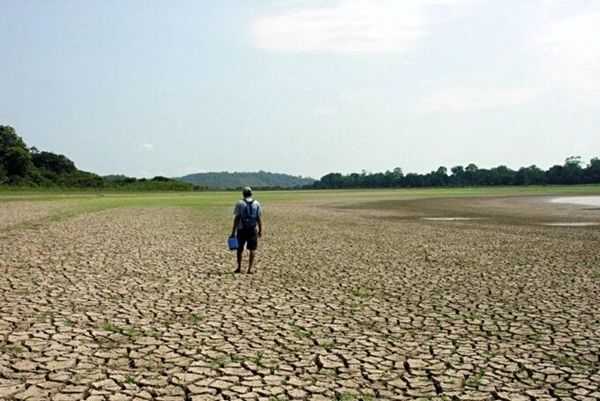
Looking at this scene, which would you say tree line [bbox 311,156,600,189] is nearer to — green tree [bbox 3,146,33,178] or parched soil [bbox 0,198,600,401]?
green tree [bbox 3,146,33,178]

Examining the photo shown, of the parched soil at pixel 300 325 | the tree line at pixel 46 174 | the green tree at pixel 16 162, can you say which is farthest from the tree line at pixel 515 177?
the parched soil at pixel 300 325

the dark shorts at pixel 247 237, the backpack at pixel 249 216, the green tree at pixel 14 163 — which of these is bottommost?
the dark shorts at pixel 247 237

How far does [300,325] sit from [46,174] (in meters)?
128

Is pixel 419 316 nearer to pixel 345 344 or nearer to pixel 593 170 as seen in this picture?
pixel 345 344

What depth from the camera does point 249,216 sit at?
14.2 meters

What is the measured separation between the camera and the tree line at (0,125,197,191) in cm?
11494

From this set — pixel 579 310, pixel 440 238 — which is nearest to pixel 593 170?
pixel 440 238

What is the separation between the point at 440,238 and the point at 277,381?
62.3 ft

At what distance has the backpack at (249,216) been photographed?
1416 centimetres

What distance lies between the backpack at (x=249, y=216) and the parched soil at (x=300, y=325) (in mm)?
1392

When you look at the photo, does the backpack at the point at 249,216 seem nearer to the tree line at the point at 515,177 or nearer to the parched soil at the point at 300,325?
the parched soil at the point at 300,325

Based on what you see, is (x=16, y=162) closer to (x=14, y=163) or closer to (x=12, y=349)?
(x=14, y=163)

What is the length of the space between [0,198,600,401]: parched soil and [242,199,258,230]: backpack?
1392 millimetres

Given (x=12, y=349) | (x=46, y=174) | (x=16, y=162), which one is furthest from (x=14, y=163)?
(x=12, y=349)
